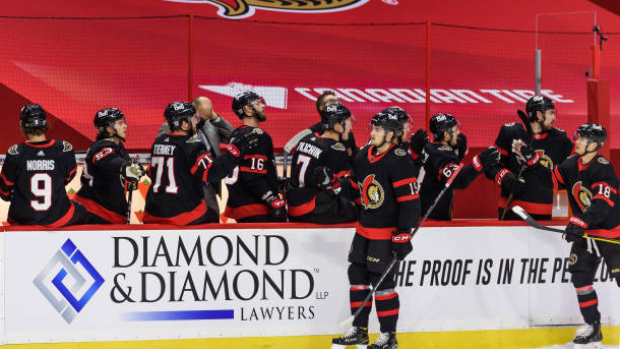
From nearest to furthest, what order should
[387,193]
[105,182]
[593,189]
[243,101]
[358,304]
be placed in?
[387,193]
[358,304]
[593,189]
[105,182]
[243,101]

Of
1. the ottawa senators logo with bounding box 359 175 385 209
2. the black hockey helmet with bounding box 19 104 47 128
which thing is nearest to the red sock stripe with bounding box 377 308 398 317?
the ottawa senators logo with bounding box 359 175 385 209

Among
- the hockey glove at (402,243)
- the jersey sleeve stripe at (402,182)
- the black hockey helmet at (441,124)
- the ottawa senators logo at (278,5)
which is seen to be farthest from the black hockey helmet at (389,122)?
the ottawa senators logo at (278,5)

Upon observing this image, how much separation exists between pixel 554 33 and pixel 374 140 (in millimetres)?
5580

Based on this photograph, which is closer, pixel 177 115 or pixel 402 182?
pixel 402 182

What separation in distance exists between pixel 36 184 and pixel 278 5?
5.47 metres

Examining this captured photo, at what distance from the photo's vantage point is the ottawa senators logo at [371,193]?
15.6 feet

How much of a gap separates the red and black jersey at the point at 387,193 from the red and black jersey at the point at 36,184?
1789mm

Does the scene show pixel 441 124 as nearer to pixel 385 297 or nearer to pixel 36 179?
pixel 385 297

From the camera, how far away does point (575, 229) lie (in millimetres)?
5000

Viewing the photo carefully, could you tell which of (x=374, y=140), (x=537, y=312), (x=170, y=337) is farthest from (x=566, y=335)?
(x=170, y=337)

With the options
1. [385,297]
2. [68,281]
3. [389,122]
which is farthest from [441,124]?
[68,281]

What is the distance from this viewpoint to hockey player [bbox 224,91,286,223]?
17.7 feet

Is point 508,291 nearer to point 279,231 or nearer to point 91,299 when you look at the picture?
point 279,231

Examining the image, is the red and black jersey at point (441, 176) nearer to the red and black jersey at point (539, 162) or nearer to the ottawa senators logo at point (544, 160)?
the red and black jersey at point (539, 162)
